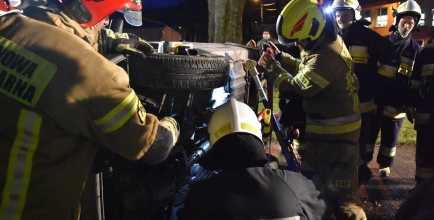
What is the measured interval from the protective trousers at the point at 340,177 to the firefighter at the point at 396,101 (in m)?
1.38

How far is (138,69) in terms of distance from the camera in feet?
7.61

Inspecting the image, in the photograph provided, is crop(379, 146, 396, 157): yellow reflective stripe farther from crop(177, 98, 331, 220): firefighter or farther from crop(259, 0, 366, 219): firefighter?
crop(177, 98, 331, 220): firefighter

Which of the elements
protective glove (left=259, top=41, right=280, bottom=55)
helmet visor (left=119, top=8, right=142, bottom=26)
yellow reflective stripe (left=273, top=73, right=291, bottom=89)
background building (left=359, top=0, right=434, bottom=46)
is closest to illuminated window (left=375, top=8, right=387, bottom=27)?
background building (left=359, top=0, right=434, bottom=46)

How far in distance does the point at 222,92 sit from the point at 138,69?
1077mm

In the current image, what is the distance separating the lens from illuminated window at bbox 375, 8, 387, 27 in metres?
25.4

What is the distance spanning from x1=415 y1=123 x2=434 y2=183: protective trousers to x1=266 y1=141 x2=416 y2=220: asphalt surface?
1.05 ft

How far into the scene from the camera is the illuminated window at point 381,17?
83.5 ft

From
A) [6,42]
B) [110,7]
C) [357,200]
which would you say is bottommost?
[357,200]

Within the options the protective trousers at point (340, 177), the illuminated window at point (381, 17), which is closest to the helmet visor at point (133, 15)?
the protective trousers at point (340, 177)

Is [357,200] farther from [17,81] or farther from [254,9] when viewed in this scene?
[254,9]

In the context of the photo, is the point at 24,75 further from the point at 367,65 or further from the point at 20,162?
the point at 367,65

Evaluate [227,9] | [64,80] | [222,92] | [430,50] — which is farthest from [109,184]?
[227,9]

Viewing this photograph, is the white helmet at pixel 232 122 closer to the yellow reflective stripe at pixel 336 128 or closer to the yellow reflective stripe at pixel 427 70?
the yellow reflective stripe at pixel 336 128

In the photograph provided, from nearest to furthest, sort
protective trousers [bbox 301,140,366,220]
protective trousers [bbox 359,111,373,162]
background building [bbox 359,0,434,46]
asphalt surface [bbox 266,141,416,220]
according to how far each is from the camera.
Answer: protective trousers [bbox 301,140,366,220] < asphalt surface [bbox 266,141,416,220] < protective trousers [bbox 359,111,373,162] < background building [bbox 359,0,434,46]
